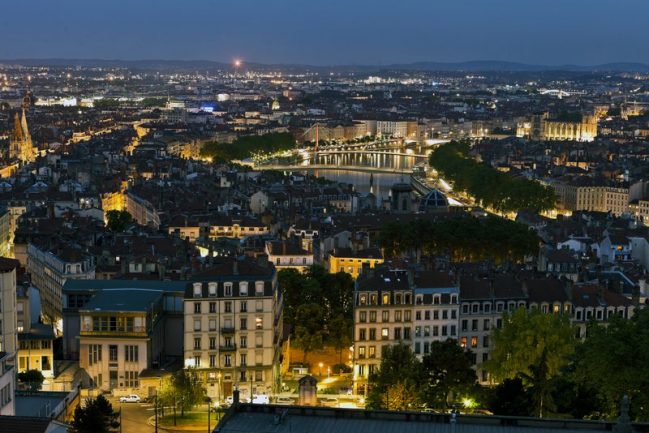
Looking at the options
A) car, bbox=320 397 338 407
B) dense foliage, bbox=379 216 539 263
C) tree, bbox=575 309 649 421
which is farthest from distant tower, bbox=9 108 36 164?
tree, bbox=575 309 649 421

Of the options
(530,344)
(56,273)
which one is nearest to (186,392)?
(530,344)

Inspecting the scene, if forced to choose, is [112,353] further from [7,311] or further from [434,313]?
[434,313]

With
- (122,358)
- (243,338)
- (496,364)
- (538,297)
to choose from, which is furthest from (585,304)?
(122,358)

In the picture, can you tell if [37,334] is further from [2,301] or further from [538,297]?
[538,297]

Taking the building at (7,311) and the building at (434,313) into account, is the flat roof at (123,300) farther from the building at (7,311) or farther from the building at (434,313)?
the building at (434,313)

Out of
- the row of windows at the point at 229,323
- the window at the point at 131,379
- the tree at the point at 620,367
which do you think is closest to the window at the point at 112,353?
the window at the point at 131,379
